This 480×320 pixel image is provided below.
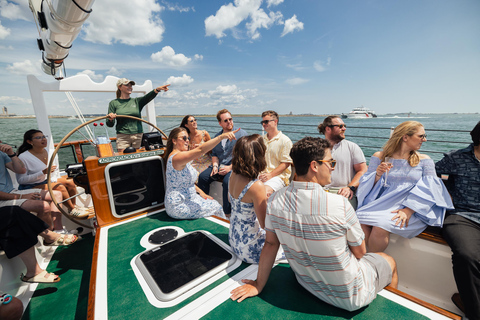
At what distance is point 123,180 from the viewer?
2.27 metres

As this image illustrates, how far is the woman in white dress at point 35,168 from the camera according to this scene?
101 inches

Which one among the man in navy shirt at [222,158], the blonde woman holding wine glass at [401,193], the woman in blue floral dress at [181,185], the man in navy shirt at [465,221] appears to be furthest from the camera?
the man in navy shirt at [222,158]

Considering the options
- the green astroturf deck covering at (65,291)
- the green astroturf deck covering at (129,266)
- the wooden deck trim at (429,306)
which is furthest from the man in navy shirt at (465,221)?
the green astroturf deck covering at (65,291)

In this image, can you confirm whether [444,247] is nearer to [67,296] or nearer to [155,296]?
[155,296]

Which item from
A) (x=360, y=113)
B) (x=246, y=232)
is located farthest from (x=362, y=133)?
(x=246, y=232)

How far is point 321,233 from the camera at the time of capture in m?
0.95

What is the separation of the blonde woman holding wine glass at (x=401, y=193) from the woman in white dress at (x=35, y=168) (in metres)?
3.01

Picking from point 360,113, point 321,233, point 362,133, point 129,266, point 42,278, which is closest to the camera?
point 321,233

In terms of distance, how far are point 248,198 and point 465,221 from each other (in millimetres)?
1526

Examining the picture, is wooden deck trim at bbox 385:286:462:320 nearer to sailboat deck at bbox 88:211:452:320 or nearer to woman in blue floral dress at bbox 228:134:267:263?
sailboat deck at bbox 88:211:452:320

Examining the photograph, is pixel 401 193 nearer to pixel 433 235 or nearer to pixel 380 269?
pixel 433 235

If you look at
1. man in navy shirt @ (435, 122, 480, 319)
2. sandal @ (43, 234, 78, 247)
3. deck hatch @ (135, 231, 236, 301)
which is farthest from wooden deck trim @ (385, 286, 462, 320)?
sandal @ (43, 234, 78, 247)

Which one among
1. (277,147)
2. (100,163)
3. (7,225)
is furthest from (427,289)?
(7,225)

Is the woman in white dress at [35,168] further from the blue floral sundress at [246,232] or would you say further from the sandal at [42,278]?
the blue floral sundress at [246,232]
